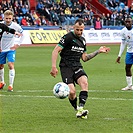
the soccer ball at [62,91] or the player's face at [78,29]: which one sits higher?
the player's face at [78,29]

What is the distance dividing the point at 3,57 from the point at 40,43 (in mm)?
23579

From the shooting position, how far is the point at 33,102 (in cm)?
1248

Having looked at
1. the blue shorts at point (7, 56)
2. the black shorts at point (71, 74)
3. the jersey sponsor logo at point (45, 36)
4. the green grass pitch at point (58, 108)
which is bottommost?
the jersey sponsor logo at point (45, 36)

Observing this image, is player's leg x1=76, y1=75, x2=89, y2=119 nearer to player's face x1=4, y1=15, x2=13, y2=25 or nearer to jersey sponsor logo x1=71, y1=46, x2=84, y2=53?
jersey sponsor logo x1=71, y1=46, x2=84, y2=53

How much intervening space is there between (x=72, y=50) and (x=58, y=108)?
63.7 inches

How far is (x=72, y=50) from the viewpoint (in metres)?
10.7

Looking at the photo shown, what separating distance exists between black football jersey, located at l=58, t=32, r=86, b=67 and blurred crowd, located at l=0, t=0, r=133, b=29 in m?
31.5

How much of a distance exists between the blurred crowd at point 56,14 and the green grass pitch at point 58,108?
24.0 meters

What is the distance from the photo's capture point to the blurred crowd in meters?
43.5

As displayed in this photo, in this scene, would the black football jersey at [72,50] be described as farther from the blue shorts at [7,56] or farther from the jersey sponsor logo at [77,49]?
the blue shorts at [7,56]

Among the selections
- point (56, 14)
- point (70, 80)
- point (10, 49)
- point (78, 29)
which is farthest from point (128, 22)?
point (56, 14)

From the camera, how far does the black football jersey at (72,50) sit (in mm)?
10609

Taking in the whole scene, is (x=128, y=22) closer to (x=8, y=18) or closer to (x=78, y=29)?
(x=8, y=18)

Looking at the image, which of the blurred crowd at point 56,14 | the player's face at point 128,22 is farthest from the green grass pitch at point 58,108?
the blurred crowd at point 56,14
